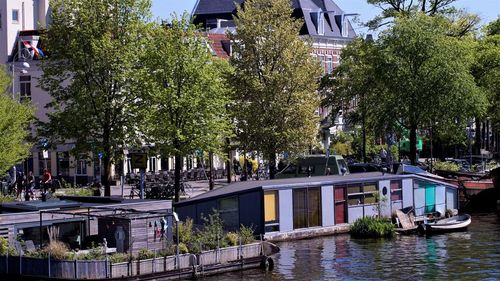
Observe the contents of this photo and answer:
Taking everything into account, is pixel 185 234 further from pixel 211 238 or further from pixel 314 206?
pixel 314 206

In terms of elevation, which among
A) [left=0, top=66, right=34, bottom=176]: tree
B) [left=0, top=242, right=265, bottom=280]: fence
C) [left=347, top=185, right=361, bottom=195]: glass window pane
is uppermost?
[left=0, top=66, right=34, bottom=176]: tree

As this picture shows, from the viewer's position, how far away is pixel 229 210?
49562 millimetres

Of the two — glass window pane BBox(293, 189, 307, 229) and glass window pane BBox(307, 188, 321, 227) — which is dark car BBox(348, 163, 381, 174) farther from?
glass window pane BBox(293, 189, 307, 229)

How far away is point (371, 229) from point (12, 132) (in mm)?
20435

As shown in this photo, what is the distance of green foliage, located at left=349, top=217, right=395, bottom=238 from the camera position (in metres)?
51.6

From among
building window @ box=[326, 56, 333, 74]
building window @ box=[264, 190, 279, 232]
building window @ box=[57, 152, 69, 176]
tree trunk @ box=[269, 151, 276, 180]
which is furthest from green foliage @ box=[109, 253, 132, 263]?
building window @ box=[326, 56, 333, 74]

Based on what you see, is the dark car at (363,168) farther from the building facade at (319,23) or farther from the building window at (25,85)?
the building facade at (319,23)

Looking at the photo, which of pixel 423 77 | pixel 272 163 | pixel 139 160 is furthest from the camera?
pixel 423 77

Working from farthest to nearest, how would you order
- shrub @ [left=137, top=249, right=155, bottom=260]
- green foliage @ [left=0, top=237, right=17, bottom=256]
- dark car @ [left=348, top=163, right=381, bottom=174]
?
dark car @ [left=348, top=163, right=381, bottom=174]
green foliage @ [left=0, top=237, right=17, bottom=256]
shrub @ [left=137, top=249, right=155, bottom=260]

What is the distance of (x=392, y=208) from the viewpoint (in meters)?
57.4

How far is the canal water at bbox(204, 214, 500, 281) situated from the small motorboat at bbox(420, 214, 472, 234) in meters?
0.46

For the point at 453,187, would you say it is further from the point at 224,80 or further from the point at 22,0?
the point at 22,0

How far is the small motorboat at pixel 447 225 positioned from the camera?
5288 centimetres

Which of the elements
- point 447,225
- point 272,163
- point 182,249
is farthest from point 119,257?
point 272,163
